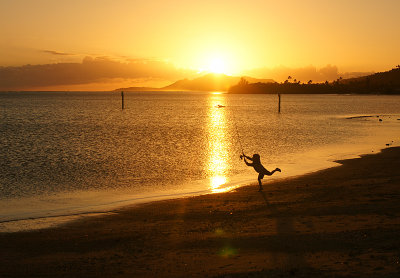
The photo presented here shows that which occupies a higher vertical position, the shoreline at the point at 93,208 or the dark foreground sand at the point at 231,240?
the dark foreground sand at the point at 231,240

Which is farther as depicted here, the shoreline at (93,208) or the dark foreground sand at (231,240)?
the shoreline at (93,208)

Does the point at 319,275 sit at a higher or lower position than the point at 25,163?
higher

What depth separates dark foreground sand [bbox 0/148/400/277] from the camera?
8453mm

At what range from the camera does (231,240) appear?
10406 mm

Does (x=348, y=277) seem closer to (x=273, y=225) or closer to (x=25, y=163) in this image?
(x=273, y=225)

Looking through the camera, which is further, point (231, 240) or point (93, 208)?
point (93, 208)

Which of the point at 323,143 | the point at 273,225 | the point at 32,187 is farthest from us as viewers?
the point at 323,143

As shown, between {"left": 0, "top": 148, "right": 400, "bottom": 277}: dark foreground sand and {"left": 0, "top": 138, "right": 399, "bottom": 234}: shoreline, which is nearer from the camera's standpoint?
{"left": 0, "top": 148, "right": 400, "bottom": 277}: dark foreground sand

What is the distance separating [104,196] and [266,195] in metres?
7.37

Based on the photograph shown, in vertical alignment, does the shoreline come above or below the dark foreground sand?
below

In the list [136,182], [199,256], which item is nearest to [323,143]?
[136,182]

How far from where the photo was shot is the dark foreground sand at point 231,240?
8.45 metres

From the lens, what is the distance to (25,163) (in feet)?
94.5

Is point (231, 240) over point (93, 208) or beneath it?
over
